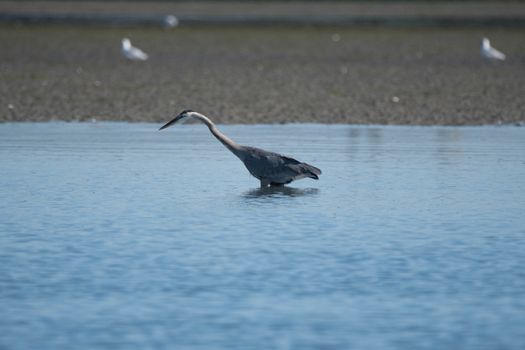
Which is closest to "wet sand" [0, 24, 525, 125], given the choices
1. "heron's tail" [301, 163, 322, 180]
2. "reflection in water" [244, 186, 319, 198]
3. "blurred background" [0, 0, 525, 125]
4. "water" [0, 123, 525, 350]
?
"blurred background" [0, 0, 525, 125]

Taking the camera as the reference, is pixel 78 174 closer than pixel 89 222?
No

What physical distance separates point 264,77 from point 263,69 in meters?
2.47

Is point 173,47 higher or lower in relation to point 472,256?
higher

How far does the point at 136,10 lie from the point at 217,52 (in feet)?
97.2

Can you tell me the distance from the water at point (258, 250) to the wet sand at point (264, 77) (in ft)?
16.5

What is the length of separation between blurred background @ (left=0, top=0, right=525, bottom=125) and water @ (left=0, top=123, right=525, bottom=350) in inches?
207

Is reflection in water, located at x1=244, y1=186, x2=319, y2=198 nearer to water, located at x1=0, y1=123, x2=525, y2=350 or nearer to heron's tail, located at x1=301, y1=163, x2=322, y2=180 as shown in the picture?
water, located at x1=0, y1=123, x2=525, y2=350

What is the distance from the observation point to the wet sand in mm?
21594

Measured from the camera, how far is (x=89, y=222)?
439 inches

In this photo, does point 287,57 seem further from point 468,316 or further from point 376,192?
point 468,316

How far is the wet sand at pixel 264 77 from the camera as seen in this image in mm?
21594

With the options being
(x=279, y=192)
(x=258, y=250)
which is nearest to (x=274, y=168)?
(x=279, y=192)

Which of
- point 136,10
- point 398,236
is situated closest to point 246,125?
point 398,236

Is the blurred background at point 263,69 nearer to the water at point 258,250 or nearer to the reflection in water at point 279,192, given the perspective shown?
the water at point 258,250
